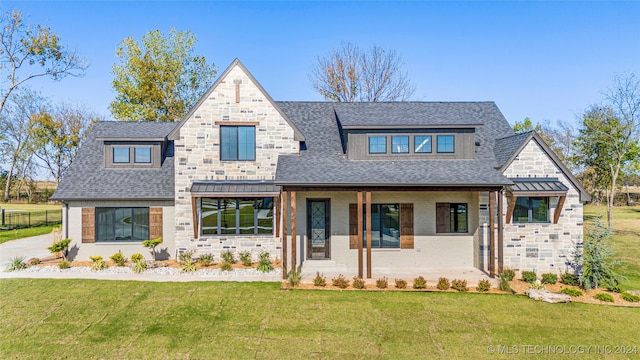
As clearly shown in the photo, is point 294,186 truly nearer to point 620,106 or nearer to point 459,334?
point 459,334

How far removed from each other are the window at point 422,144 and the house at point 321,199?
0.04m

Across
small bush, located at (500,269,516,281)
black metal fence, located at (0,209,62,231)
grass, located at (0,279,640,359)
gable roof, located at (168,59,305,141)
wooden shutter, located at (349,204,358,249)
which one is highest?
gable roof, located at (168,59,305,141)

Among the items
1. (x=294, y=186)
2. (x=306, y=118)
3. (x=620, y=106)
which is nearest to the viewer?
(x=294, y=186)

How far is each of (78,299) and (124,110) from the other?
78.4 ft

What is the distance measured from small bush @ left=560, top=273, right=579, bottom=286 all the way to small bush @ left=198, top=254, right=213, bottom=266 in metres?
13.4

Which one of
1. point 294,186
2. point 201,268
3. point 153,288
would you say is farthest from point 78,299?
point 294,186

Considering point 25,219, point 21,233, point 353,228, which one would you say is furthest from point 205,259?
point 25,219

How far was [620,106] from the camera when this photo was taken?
27.2 m

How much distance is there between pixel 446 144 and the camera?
49.7 ft

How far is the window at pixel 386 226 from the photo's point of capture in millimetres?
14781

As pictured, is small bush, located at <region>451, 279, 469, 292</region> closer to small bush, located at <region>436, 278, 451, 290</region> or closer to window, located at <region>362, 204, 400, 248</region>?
small bush, located at <region>436, 278, 451, 290</region>

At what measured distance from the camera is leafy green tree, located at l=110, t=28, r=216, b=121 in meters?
30.5

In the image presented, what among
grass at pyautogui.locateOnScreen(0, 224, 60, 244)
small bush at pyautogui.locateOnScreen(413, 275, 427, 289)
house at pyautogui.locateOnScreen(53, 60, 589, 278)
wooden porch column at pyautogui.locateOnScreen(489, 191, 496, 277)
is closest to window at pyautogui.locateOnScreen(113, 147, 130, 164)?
house at pyautogui.locateOnScreen(53, 60, 589, 278)

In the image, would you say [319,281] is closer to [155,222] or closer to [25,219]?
[155,222]
